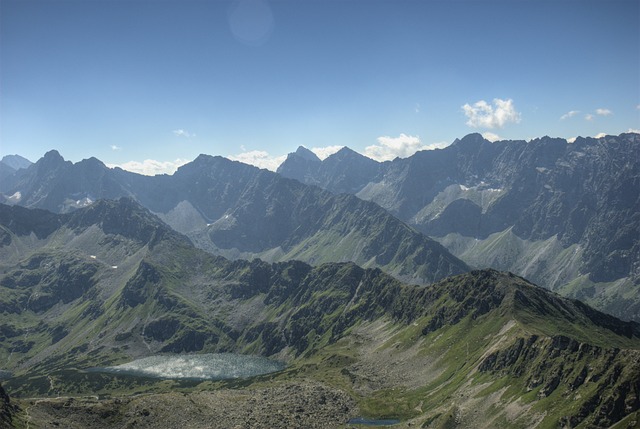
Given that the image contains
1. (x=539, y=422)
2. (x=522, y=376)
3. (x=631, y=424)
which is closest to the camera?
(x=631, y=424)

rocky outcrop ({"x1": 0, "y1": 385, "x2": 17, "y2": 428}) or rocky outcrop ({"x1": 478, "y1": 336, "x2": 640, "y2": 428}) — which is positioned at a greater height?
rocky outcrop ({"x1": 478, "y1": 336, "x2": 640, "y2": 428})

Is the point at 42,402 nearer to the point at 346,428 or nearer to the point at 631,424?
the point at 346,428

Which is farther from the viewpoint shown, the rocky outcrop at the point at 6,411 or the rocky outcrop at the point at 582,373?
the rocky outcrop at the point at 6,411

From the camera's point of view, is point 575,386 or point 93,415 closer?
point 575,386

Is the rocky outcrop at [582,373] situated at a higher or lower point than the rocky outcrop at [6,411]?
higher

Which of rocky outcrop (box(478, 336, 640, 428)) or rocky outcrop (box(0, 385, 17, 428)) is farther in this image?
rocky outcrop (box(0, 385, 17, 428))

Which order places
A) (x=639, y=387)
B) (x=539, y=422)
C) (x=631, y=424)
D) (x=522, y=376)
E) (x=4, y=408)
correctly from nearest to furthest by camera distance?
(x=631, y=424) → (x=639, y=387) → (x=539, y=422) → (x=4, y=408) → (x=522, y=376)

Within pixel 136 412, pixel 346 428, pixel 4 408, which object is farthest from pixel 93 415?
pixel 346 428

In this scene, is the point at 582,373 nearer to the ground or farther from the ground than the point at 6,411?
farther from the ground

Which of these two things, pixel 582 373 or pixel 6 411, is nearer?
pixel 582 373

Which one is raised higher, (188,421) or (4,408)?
(4,408)

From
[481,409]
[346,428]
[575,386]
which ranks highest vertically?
[575,386]
